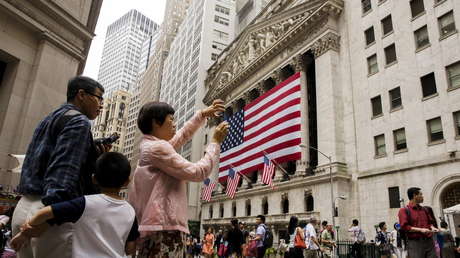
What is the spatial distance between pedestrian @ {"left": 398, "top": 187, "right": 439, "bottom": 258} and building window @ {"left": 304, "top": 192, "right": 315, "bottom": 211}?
80.6 feet

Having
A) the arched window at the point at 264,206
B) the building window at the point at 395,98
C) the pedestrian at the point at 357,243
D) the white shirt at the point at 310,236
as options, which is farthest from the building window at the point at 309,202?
the white shirt at the point at 310,236

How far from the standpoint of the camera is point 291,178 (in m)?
33.3

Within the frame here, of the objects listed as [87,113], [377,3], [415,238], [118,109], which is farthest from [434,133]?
[118,109]

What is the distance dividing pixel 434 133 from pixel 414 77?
4.58 m

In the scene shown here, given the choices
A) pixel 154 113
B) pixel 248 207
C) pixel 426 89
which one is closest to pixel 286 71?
pixel 248 207

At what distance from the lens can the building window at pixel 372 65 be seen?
2856cm

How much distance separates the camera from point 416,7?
1014 inches

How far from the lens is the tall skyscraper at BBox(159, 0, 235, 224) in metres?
60.8

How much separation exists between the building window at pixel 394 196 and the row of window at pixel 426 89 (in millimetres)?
6299

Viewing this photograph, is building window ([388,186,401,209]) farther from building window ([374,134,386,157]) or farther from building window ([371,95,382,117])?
building window ([371,95,382,117])

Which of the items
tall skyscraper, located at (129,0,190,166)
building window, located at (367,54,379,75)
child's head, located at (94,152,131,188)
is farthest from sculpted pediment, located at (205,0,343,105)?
tall skyscraper, located at (129,0,190,166)

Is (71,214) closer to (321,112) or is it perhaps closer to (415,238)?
(415,238)

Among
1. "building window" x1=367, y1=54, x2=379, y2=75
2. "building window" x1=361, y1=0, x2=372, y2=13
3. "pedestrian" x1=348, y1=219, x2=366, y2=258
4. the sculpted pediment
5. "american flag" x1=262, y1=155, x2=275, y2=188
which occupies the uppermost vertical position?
the sculpted pediment

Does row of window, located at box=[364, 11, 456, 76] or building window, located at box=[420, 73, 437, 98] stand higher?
row of window, located at box=[364, 11, 456, 76]
